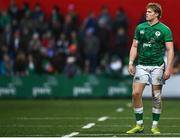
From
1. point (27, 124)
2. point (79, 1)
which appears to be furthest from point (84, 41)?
point (27, 124)

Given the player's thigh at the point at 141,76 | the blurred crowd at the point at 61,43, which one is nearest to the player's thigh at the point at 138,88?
the player's thigh at the point at 141,76

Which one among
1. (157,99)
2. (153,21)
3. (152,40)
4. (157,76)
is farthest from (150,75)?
(153,21)

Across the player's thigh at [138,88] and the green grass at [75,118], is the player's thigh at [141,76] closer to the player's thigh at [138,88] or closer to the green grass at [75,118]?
the player's thigh at [138,88]

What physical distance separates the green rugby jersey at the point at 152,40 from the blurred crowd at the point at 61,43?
50.3 ft

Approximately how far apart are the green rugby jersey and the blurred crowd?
15.3m

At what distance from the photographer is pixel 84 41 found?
104 feet

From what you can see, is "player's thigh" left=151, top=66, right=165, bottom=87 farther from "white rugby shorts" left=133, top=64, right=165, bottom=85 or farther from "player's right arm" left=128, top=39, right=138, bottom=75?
"player's right arm" left=128, top=39, right=138, bottom=75

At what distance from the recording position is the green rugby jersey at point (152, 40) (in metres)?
14.6

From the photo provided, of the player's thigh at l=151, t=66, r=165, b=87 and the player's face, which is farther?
the player's thigh at l=151, t=66, r=165, b=87

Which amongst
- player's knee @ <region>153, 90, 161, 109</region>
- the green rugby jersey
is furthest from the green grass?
the green rugby jersey

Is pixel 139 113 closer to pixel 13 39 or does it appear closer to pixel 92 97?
pixel 92 97

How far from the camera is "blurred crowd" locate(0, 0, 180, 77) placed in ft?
102

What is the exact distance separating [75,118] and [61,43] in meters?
12.3

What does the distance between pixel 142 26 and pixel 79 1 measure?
68.1 feet
